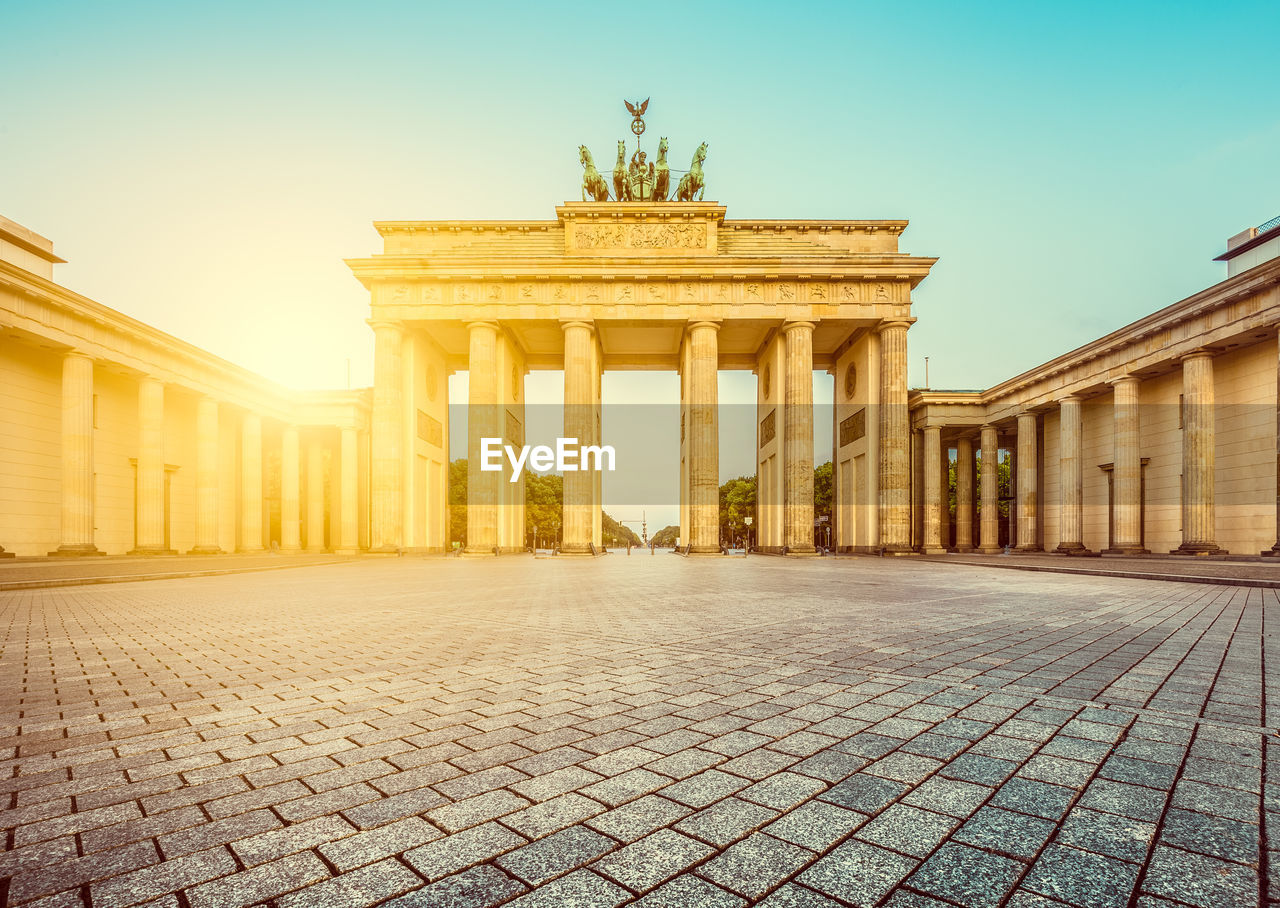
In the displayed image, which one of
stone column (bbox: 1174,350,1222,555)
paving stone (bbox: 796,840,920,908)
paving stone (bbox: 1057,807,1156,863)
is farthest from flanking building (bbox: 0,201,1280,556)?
paving stone (bbox: 796,840,920,908)

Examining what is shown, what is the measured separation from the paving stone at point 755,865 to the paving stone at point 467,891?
0.61 meters

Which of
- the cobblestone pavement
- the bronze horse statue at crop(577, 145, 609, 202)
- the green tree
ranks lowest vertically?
the green tree

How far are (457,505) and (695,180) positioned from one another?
47052 millimetres

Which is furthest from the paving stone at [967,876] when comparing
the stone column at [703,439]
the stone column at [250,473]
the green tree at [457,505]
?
the green tree at [457,505]

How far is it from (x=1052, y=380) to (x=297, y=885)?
43.3 m

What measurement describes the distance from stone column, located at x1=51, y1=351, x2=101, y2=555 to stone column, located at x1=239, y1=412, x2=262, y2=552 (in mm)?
12489

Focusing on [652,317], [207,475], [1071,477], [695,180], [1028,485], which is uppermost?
[695,180]

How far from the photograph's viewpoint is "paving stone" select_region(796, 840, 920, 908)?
1.91 meters

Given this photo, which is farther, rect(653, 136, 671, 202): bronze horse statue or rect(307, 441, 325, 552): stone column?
rect(307, 441, 325, 552): stone column

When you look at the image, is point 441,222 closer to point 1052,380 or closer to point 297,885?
point 1052,380

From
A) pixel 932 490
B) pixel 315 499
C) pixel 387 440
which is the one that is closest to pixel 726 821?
pixel 387 440

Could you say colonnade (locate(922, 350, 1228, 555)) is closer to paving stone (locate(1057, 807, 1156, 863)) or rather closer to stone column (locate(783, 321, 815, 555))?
stone column (locate(783, 321, 815, 555))

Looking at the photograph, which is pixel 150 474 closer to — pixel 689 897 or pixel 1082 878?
pixel 689 897

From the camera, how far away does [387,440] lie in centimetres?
3519
